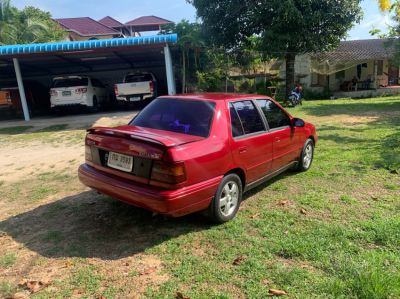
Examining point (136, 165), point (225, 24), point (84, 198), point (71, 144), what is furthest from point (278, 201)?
point (225, 24)

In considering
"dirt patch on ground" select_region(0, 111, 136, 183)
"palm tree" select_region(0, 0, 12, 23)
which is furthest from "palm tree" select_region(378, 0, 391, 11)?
"palm tree" select_region(0, 0, 12, 23)

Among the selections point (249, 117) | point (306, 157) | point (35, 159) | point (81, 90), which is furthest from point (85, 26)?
point (249, 117)

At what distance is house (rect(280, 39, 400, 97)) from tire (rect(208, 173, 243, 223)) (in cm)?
2051

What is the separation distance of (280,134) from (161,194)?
238 cm

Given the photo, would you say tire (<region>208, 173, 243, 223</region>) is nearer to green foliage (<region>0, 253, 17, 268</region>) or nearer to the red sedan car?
the red sedan car

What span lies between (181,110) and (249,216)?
161 cm

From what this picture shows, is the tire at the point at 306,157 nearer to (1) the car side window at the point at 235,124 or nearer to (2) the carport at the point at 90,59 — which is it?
(1) the car side window at the point at 235,124

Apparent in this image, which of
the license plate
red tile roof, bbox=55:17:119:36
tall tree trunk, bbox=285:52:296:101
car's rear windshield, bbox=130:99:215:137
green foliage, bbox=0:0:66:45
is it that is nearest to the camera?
the license plate

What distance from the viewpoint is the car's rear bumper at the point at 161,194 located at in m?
3.51

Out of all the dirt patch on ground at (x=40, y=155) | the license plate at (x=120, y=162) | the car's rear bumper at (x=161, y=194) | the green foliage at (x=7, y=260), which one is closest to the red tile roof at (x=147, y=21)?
the dirt patch on ground at (x=40, y=155)

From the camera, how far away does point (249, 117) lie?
15.3 feet

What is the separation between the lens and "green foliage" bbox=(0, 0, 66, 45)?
1012 inches

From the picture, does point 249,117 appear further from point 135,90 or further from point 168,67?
point 135,90

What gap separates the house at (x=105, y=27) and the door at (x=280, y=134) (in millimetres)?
37027
